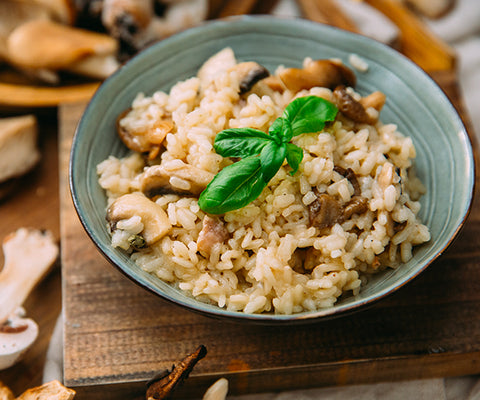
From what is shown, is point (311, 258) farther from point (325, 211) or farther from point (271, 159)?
point (271, 159)

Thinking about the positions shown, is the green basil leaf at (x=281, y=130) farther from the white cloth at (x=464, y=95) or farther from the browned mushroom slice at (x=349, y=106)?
the white cloth at (x=464, y=95)

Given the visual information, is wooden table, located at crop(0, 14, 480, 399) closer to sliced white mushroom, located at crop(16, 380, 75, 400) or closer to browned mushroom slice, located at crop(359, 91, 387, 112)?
sliced white mushroom, located at crop(16, 380, 75, 400)

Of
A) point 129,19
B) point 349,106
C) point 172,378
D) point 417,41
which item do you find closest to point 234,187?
point 349,106

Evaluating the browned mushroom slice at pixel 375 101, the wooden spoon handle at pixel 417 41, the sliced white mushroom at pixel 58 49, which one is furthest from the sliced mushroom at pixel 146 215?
the wooden spoon handle at pixel 417 41

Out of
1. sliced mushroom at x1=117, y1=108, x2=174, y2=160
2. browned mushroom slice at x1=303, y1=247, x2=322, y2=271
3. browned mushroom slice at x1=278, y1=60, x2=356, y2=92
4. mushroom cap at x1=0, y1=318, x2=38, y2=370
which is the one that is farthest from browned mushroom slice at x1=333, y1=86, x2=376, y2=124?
mushroom cap at x1=0, y1=318, x2=38, y2=370

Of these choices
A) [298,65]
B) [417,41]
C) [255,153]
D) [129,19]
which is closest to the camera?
[255,153]
